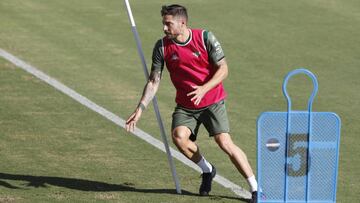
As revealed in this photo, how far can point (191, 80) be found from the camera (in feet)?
38.8

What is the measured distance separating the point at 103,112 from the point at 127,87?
1655 mm

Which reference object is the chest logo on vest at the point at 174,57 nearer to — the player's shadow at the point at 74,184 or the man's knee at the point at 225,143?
the man's knee at the point at 225,143

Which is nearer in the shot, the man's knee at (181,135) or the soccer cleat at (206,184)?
the man's knee at (181,135)

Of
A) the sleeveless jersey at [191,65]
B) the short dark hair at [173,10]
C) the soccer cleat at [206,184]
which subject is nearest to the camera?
the short dark hair at [173,10]

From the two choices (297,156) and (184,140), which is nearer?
(297,156)

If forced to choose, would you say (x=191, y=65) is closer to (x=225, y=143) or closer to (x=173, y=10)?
(x=173, y=10)

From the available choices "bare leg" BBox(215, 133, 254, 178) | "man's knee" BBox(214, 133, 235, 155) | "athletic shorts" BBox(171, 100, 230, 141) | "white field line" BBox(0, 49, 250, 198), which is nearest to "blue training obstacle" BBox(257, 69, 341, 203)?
"bare leg" BBox(215, 133, 254, 178)

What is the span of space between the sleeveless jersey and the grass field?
115cm

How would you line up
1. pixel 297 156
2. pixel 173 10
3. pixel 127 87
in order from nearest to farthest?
pixel 297 156
pixel 173 10
pixel 127 87

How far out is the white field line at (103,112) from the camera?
13107mm

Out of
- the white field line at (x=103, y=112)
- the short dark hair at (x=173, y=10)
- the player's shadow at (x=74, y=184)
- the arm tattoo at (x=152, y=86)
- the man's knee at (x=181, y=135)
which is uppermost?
the short dark hair at (x=173, y=10)

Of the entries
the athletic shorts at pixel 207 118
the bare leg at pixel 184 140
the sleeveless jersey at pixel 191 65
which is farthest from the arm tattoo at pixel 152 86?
the bare leg at pixel 184 140

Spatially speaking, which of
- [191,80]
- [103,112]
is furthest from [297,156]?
[103,112]

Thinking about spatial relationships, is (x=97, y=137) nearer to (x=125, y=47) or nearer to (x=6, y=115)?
(x=6, y=115)
